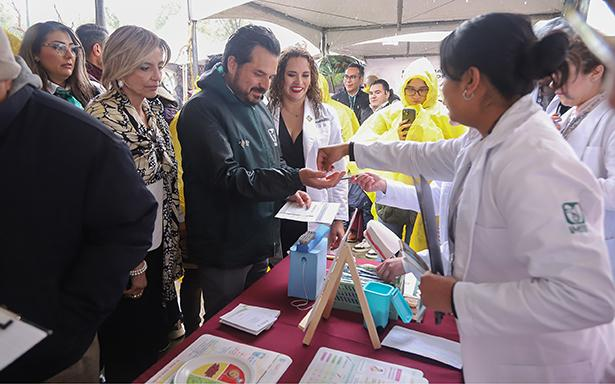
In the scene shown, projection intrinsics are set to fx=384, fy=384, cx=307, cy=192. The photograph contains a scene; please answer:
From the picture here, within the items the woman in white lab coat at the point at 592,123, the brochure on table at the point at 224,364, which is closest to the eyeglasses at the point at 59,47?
the brochure on table at the point at 224,364

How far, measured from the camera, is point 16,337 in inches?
24.5

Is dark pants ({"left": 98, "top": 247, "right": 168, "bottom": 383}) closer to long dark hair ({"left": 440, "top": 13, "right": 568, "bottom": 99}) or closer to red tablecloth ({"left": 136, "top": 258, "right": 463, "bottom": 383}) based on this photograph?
red tablecloth ({"left": 136, "top": 258, "right": 463, "bottom": 383})

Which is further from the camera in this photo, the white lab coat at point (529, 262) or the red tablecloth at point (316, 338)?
the red tablecloth at point (316, 338)

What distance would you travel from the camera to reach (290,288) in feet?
4.66

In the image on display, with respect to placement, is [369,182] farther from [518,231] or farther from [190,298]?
[190,298]

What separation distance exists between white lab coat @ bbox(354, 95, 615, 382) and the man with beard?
0.75m

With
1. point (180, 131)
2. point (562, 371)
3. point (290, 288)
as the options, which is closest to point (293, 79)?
point (180, 131)

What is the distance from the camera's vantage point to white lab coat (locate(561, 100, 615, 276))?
1.58m

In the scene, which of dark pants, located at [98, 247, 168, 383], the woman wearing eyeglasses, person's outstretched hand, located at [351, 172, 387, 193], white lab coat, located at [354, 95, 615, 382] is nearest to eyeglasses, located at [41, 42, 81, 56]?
the woman wearing eyeglasses

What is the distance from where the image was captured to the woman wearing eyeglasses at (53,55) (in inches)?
86.0

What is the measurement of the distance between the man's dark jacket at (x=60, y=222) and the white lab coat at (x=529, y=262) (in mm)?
824

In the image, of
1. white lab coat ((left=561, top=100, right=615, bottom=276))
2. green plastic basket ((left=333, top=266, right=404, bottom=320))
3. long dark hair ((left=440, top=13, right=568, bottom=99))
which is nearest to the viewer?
long dark hair ((left=440, top=13, right=568, bottom=99))

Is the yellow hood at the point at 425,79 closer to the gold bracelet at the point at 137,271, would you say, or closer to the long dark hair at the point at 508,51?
the long dark hair at the point at 508,51

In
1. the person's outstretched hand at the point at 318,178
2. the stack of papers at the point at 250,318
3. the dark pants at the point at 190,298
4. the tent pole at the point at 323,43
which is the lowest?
the dark pants at the point at 190,298
